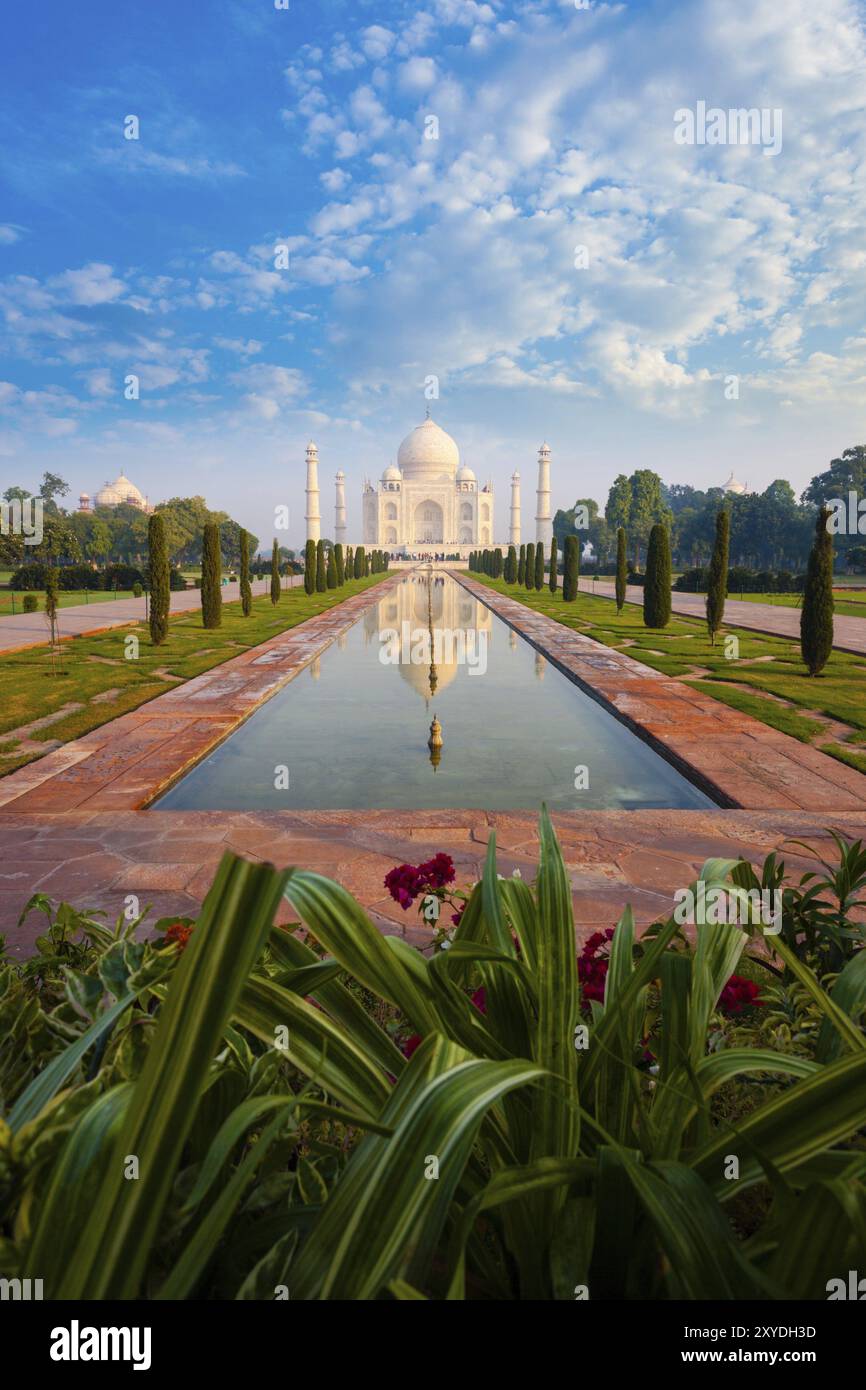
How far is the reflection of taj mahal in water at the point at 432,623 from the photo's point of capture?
8.57 m

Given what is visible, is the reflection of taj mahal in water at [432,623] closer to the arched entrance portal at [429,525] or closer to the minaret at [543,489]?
the minaret at [543,489]

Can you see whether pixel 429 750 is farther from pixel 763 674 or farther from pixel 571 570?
pixel 571 570

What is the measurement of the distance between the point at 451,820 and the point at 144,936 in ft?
5.47

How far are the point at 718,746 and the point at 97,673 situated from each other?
20.2 feet

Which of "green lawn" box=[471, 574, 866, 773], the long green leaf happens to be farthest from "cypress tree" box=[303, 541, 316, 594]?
the long green leaf

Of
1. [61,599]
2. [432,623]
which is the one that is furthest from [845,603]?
[61,599]

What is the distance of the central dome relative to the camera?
220 ft

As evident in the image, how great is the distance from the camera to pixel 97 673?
27.4 ft

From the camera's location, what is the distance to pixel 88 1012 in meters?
1.03

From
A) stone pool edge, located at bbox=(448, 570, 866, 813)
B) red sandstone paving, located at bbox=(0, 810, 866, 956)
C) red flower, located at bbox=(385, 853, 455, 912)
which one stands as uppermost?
red flower, located at bbox=(385, 853, 455, 912)

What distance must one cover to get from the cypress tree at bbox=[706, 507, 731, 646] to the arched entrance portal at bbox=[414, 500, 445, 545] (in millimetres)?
58935

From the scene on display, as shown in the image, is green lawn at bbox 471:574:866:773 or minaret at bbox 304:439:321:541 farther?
minaret at bbox 304:439:321:541

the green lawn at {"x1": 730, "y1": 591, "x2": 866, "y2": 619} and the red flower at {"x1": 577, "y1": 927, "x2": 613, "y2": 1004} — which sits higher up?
the green lawn at {"x1": 730, "y1": 591, "x2": 866, "y2": 619}

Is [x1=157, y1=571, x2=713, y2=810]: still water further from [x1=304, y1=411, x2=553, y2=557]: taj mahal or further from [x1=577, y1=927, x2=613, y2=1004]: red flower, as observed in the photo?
[x1=304, y1=411, x2=553, y2=557]: taj mahal
